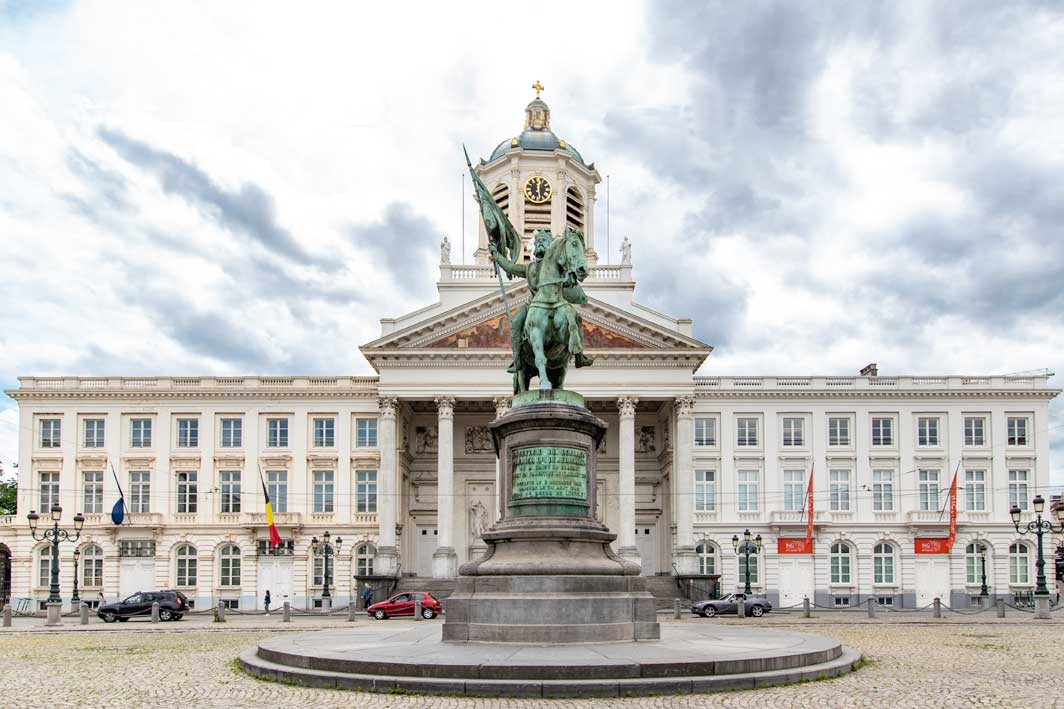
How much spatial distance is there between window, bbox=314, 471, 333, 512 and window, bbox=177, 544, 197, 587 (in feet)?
18.4

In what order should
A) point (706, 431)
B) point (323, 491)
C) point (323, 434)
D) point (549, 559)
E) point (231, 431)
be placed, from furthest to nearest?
1. point (706, 431)
2. point (323, 434)
3. point (231, 431)
4. point (323, 491)
5. point (549, 559)

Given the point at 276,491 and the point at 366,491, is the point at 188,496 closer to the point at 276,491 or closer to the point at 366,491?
the point at 276,491

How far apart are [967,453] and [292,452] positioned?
3880cm

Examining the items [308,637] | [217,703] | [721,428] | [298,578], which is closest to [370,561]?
[298,578]

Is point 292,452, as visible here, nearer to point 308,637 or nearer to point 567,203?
point 567,203

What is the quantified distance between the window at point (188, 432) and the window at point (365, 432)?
9.17 metres

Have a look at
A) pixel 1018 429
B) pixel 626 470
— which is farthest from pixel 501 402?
pixel 1018 429

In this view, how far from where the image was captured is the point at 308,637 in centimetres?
2212

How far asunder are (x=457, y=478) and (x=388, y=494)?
26.1 feet

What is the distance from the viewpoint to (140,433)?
7038 cm

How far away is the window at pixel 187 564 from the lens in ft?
228

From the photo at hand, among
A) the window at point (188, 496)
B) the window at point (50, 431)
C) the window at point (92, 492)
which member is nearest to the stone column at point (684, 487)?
the window at point (188, 496)

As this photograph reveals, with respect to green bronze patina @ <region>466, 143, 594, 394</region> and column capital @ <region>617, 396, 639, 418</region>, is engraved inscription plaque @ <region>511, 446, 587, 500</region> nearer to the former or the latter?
green bronze patina @ <region>466, 143, 594, 394</region>

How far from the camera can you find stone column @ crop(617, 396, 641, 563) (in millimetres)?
65438
